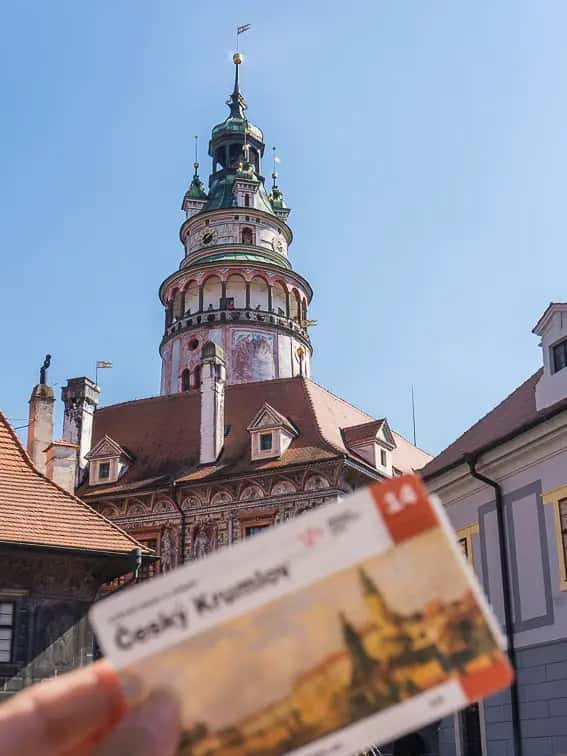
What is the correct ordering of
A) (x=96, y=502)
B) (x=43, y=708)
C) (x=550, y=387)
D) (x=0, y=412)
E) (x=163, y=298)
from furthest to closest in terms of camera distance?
(x=163, y=298)
(x=96, y=502)
(x=0, y=412)
(x=550, y=387)
(x=43, y=708)

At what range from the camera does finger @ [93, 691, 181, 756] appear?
138 cm

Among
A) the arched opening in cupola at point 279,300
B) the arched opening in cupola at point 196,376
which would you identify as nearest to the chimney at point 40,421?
the arched opening in cupola at point 196,376

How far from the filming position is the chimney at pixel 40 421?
22500mm

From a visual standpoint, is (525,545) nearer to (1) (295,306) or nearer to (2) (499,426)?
(2) (499,426)

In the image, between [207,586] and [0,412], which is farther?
[0,412]

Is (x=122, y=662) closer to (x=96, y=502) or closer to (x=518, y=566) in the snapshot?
(x=518, y=566)

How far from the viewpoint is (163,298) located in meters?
40.5

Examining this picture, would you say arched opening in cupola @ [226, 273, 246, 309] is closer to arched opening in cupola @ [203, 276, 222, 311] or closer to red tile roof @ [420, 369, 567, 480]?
arched opening in cupola @ [203, 276, 222, 311]

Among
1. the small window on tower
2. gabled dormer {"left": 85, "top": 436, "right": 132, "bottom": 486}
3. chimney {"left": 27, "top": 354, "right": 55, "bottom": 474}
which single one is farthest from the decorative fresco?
chimney {"left": 27, "top": 354, "right": 55, "bottom": 474}

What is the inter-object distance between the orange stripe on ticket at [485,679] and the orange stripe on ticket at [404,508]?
0.71ft

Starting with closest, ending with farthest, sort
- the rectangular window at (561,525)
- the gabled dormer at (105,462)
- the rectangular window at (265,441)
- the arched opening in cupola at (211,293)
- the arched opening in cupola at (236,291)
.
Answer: the rectangular window at (561,525)
the rectangular window at (265,441)
the gabled dormer at (105,462)
the arched opening in cupola at (236,291)
the arched opening in cupola at (211,293)

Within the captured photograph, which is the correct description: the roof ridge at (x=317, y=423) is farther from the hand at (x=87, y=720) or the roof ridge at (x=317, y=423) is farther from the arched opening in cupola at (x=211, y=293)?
the hand at (x=87, y=720)

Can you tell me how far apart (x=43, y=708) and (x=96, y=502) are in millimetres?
26920

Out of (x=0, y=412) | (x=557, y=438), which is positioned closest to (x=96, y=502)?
(x=0, y=412)
